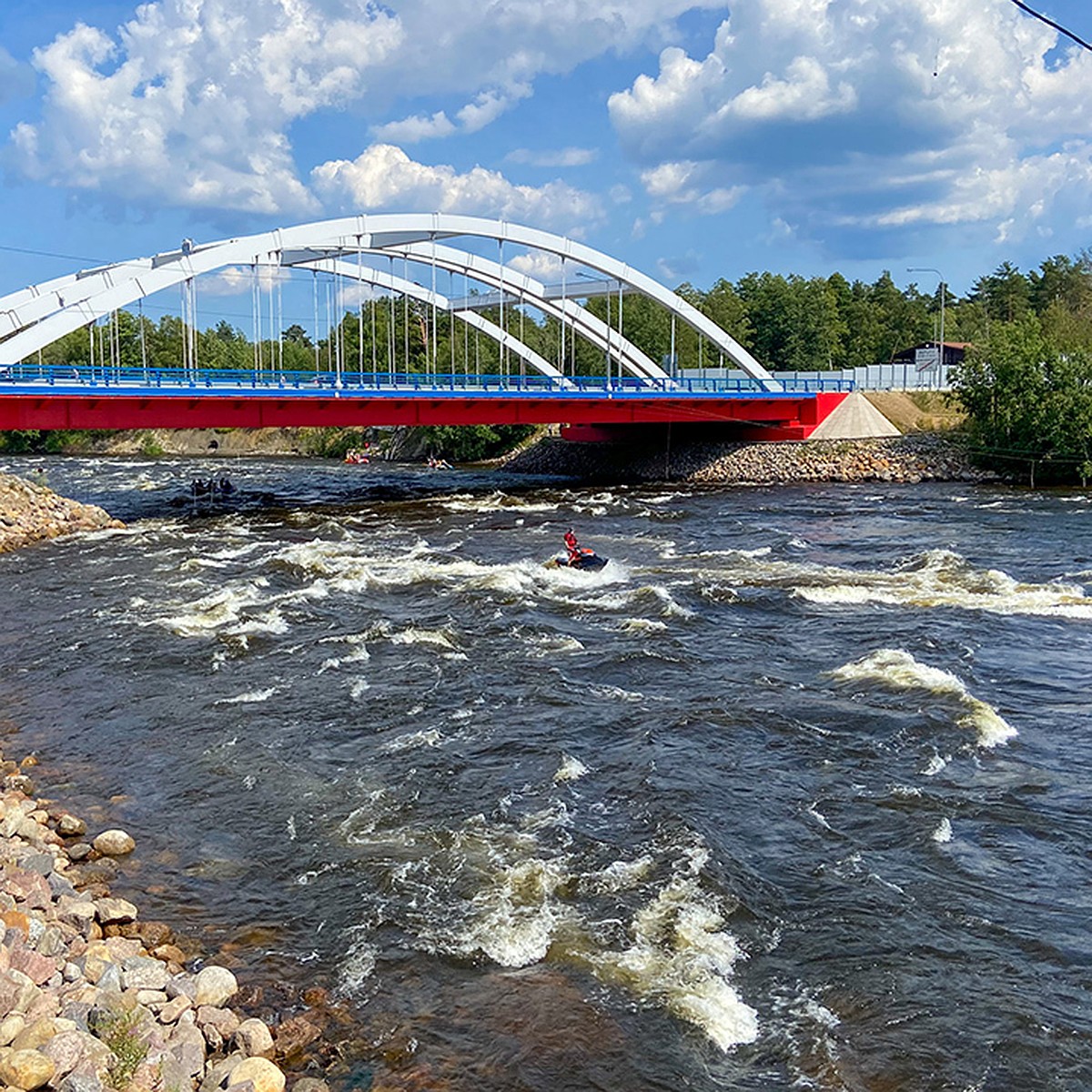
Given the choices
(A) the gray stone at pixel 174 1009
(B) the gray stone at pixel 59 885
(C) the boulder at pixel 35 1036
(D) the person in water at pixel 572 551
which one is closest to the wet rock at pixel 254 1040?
(A) the gray stone at pixel 174 1009

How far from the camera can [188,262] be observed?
136 ft

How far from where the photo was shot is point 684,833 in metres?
12.6

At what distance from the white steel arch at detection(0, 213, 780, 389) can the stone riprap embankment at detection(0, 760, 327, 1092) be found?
3104cm

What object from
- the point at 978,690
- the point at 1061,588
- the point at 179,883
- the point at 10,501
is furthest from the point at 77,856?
the point at 10,501

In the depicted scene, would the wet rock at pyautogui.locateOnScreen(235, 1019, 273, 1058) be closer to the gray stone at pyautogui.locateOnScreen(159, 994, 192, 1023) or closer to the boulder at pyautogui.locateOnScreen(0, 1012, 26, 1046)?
the gray stone at pyautogui.locateOnScreen(159, 994, 192, 1023)

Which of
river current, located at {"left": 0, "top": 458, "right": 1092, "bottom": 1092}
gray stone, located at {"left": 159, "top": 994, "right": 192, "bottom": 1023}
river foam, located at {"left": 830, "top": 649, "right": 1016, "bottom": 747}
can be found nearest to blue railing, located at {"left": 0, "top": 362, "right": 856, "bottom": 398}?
river current, located at {"left": 0, "top": 458, "right": 1092, "bottom": 1092}

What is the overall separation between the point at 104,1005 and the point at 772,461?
52891mm

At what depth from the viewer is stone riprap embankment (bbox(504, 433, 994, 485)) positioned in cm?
5488

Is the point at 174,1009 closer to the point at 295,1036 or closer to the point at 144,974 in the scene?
the point at 144,974

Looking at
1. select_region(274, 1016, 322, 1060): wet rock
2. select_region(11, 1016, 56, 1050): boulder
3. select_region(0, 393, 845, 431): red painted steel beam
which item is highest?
select_region(0, 393, 845, 431): red painted steel beam

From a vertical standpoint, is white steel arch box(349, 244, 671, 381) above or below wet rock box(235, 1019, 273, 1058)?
above

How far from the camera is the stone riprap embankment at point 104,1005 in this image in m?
7.24

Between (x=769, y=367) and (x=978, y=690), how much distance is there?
271ft

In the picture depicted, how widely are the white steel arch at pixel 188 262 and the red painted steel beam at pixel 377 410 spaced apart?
7.44 feet
